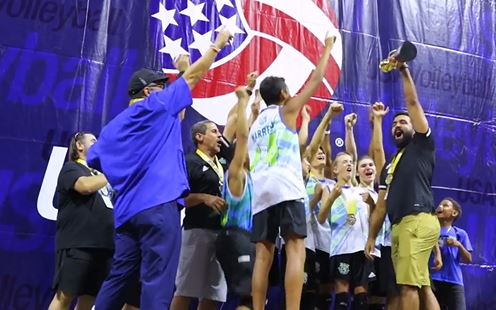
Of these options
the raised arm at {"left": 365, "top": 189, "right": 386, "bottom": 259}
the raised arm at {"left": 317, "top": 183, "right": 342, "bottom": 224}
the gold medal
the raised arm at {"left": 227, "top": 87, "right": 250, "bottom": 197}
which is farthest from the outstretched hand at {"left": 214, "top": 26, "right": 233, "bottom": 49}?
the raised arm at {"left": 317, "top": 183, "right": 342, "bottom": 224}

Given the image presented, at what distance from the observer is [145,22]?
5574 mm

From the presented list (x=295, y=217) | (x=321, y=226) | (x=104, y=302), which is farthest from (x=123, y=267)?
(x=321, y=226)

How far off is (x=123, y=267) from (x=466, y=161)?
13.7 feet

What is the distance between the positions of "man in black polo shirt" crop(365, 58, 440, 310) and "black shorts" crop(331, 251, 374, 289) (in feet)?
2.90

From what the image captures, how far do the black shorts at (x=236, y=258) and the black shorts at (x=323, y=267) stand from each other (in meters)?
1.05

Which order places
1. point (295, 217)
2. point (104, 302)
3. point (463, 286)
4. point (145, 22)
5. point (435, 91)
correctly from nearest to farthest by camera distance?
point (104, 302) → point (295, 217) → point (145, 22) → point (463, 286) → point (435, 91)

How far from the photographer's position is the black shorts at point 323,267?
5.39 m

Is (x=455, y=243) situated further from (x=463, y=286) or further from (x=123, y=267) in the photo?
(x=123, y=267)

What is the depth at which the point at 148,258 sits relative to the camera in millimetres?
3262

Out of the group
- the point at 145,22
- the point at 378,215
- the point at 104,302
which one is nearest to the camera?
the point at 104,302

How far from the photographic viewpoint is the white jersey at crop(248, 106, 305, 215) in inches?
163

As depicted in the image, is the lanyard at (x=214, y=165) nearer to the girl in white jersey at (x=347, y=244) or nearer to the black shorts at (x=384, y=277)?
the girl in white jersey at (x=347, y=244)

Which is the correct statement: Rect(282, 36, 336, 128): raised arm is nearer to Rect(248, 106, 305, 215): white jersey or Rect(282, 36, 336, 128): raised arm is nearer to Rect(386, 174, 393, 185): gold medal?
Rect(248, 106, 305, 215): white jersey

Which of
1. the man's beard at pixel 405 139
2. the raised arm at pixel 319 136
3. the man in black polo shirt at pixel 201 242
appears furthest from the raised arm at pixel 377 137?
the man in black polo shirt at pixel 201 242
